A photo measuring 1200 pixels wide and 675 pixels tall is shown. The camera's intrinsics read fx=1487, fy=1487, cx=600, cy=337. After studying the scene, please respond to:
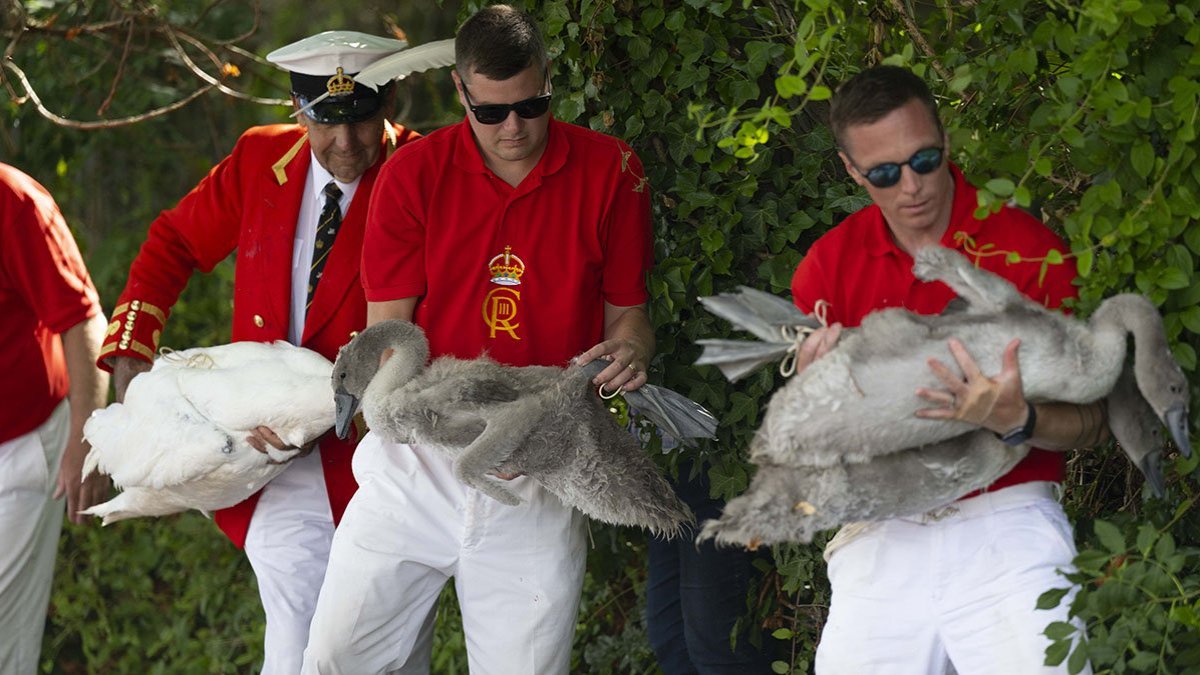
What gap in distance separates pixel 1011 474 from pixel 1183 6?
3.41ft

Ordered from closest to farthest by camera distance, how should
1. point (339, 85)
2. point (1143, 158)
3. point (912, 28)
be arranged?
1. point (1143, 158)
2. point (912, 28)
3. point (339, 85)

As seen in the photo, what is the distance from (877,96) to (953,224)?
347 mm

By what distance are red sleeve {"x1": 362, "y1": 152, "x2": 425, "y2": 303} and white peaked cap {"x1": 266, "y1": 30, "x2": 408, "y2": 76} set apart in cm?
66

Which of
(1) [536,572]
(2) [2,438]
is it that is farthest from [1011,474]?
(2) [2,438]

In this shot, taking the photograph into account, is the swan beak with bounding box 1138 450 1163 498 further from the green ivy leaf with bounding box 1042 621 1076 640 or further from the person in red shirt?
the person in red shirt

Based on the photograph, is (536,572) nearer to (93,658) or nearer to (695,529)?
(695,529)

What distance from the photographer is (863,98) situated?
3270 millimetres

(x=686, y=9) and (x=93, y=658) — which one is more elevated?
(x=686, y=9)

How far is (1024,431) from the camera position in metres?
3.01

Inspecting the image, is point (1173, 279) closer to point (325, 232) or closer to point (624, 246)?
point (624, 246)

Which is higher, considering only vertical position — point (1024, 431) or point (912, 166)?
point (912, 166)

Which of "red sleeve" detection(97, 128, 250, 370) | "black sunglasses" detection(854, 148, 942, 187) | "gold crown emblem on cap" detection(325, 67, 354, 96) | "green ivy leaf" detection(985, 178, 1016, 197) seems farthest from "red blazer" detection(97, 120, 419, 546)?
"green ivy leaf" detection(985, 178, 1016, 197)

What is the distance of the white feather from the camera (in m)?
4.66

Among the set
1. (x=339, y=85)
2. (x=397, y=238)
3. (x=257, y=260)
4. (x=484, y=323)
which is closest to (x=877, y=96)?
(x=484, y=323)
